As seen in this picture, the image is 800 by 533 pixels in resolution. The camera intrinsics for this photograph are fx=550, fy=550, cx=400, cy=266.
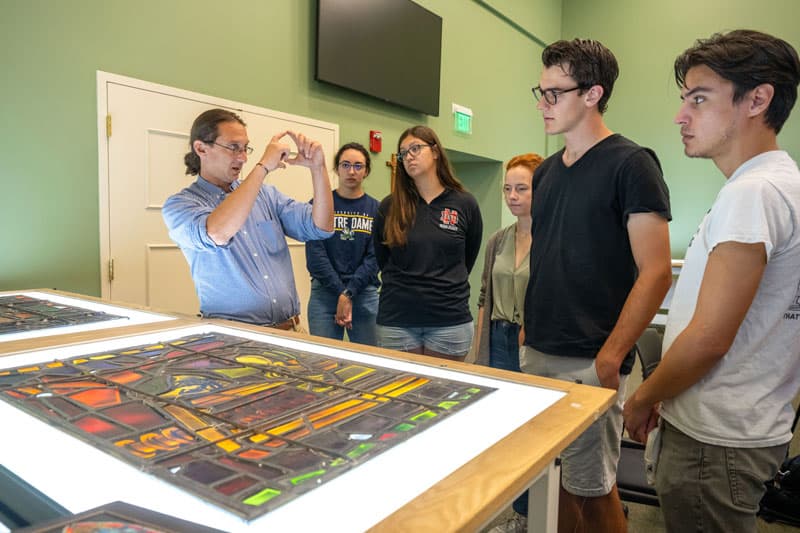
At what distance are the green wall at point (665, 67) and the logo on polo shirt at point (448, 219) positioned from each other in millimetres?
4154

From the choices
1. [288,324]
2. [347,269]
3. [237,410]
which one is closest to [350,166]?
[347,269]

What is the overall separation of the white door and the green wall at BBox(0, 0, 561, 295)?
0.05m

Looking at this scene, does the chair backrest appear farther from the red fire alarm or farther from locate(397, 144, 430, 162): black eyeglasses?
the red fire alarm

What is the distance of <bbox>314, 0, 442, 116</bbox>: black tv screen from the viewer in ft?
10.7

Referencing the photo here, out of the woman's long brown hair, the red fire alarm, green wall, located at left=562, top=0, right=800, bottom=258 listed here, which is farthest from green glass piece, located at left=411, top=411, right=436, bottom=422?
green wall, located at left=562, top=0, right=800, bottom=258

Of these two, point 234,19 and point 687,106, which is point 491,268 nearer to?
point 687,106

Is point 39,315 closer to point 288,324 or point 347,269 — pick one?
point 288,324

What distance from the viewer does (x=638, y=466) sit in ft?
5.63

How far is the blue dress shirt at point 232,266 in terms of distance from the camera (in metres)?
1.52

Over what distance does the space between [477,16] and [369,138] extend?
1.83m

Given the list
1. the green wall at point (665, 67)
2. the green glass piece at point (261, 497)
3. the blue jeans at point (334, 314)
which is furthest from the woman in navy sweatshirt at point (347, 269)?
the green wall at point (665, 67)

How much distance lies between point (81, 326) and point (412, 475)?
1.09 meters

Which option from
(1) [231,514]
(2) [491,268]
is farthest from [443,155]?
(1) [231,514]

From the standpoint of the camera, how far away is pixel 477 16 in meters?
4.65
